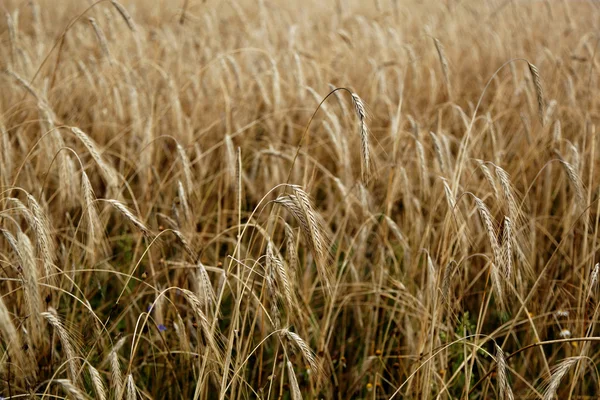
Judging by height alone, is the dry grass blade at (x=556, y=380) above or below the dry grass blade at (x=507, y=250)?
below

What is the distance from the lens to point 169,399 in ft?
5.98

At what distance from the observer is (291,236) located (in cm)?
155

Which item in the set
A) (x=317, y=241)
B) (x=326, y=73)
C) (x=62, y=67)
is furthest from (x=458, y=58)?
(x=317, y=241)

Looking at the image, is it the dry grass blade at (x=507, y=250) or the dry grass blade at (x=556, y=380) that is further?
the dry grass blade at (x=507, y=250)

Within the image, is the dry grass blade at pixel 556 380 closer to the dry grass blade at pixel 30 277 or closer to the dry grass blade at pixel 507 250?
the dry grass blade at pixel 507 250

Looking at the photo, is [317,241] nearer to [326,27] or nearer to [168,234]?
[168,234]

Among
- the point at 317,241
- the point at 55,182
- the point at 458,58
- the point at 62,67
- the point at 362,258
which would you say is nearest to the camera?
the point at 317,241

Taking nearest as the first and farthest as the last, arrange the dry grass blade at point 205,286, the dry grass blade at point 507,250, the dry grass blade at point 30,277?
1. the dry grass blade at point 30,277
2. the dry grass blade at point 507,250
3. the dry grass blade at point 205,286

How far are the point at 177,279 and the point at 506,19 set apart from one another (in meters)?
5.45

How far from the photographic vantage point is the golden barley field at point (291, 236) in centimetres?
153

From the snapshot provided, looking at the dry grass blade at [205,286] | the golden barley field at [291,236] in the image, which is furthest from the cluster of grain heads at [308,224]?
the dry grass blade at [205,286]

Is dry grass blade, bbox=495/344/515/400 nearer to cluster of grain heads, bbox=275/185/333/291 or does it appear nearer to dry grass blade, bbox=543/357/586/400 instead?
dry grass blade, bbox=543/357/586/400

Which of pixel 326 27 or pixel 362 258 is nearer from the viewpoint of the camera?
pixel 362 258

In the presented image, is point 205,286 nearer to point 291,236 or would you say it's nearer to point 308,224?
point 291,236
